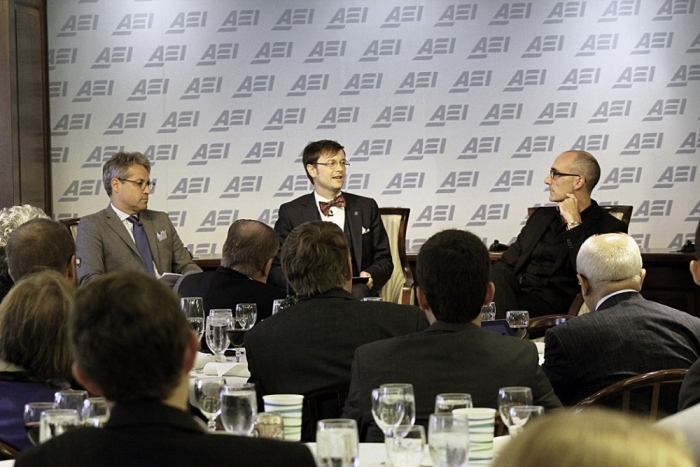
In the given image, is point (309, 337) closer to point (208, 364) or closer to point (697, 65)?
point (208, 364)

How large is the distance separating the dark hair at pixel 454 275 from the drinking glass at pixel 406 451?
0.72 meters

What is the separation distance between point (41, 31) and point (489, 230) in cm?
368

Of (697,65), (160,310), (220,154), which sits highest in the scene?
(697,65)

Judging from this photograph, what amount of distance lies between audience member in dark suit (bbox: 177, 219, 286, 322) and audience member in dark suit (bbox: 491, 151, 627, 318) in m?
2.16

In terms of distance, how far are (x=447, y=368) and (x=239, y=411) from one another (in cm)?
64

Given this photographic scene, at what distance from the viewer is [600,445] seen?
75 centimetres

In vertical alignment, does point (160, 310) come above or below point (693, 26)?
below

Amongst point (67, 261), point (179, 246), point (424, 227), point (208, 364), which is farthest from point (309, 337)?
point (424, 227)

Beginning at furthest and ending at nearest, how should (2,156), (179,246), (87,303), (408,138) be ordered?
(408,138)
(2,156)
(179,246)
(87,303)

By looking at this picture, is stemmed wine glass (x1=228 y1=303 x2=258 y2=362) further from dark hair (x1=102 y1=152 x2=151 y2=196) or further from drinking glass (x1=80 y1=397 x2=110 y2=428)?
dark hair (x1=102 y1=152 x2=151 y2=196)

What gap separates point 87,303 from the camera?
1.53m

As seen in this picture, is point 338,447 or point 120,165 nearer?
point 338,447

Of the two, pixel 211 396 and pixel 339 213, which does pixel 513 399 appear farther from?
pixel 339 213

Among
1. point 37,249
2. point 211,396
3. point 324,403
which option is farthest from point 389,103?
point 211,396
